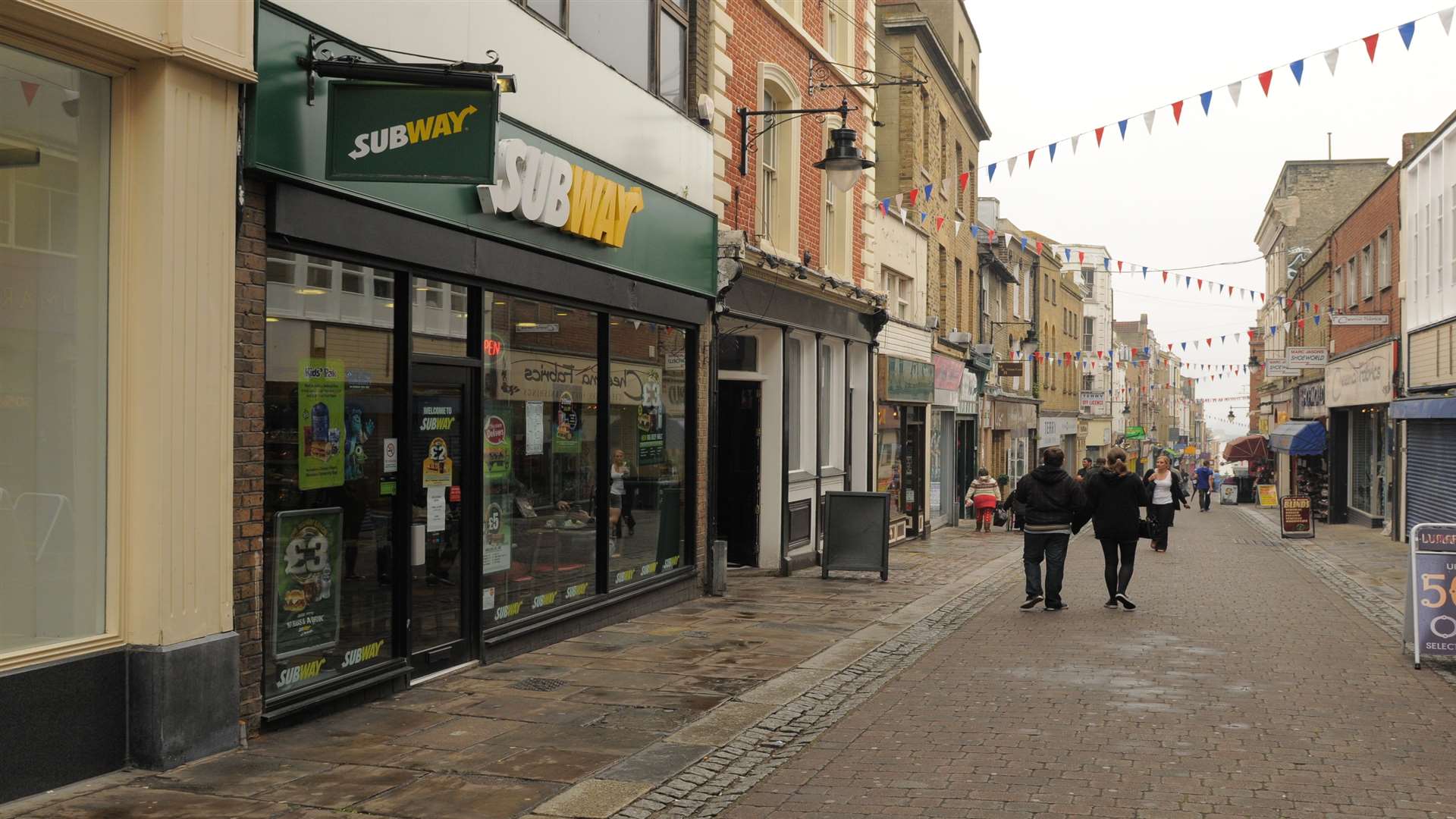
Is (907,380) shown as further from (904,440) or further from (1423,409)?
(1423,409)

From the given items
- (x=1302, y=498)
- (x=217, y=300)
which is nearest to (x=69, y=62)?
(x=217, y=300)

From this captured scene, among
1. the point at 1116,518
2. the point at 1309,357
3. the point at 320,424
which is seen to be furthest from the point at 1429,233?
the point at 320,424

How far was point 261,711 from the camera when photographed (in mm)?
6949

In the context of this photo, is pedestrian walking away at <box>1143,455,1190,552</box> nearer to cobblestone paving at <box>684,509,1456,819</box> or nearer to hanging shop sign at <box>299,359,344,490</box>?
cobblestone paving at <box>684,509,1456,819</box>

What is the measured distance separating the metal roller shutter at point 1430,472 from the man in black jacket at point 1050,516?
10.4 m

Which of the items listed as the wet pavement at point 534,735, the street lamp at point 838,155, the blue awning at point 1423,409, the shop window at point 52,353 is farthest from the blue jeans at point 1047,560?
the blue awning at point 1423,409

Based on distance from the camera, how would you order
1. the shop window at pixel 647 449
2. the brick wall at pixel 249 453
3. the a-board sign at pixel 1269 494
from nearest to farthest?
A: the brick wall at pixel 249 453 → the shop window at pixel 647 449 → the a-board sign at pixel 1269 494

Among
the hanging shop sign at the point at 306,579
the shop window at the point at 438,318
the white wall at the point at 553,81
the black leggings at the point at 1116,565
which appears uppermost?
the white wall at the point at 553,81

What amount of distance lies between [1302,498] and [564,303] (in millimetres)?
20489

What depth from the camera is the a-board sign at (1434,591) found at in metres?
9.74

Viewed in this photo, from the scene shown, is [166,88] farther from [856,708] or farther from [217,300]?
[856,708]

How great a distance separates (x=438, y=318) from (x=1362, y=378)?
978 inches

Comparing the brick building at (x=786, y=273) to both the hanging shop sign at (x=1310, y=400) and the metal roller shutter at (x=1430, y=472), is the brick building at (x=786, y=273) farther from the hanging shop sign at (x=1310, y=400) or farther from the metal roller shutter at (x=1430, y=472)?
the hanging shop sign at (x=1310, y=400)

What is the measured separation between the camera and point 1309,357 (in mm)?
31750
